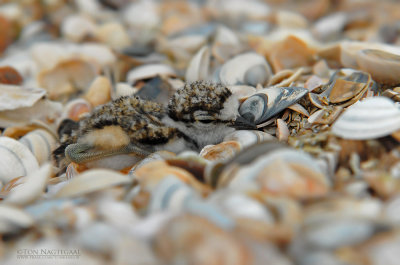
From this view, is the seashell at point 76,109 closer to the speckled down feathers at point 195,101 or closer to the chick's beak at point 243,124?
the speckled down feathers at point 195,101

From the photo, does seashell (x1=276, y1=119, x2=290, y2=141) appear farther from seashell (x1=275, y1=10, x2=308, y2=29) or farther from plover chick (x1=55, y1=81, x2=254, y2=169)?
seashell (x1=275, y1=10, x2=308, y2=29)

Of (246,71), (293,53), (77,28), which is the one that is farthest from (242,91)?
(77,28)

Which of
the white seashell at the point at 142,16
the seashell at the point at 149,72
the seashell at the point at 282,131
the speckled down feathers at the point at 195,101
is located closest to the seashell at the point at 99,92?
the seashell at the point at 149,72

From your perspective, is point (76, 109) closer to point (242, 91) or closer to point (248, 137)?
point (242, 91)

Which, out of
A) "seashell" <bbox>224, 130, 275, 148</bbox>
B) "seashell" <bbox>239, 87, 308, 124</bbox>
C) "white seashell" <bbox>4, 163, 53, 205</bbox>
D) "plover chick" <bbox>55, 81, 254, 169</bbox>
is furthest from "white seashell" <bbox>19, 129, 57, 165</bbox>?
"seashell" <bbox>239, 87, 308, 124</bbox>

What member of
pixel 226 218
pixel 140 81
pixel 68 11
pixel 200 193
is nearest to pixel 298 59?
pixel 140 81
